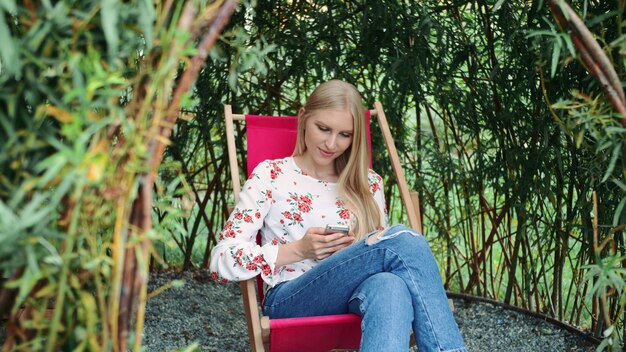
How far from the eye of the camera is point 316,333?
104 inches

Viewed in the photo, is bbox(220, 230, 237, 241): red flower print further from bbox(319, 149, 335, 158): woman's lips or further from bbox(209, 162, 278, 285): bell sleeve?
bbox(319, 149, 335, 158): woman's lips

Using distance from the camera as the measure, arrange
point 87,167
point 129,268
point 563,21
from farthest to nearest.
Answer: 1. point 563,21
2. point 129,268
3. point 87,167

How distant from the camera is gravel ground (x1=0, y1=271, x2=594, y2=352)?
3918mm

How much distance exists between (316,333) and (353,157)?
824 mm

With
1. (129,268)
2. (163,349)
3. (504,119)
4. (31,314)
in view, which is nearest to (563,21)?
(129,268)

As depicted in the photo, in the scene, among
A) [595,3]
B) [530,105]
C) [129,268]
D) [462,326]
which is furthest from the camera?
[462,326]

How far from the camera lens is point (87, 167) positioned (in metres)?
1.33

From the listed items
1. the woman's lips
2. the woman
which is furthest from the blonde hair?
the woman's lips

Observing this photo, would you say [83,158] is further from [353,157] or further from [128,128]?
[353,157]

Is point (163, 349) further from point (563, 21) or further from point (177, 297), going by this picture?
point (563, 21)

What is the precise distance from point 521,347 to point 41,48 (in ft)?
10.2

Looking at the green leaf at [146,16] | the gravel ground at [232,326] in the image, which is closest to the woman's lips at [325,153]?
the gravel ground at [232,326]

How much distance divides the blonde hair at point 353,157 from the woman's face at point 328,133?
24mm

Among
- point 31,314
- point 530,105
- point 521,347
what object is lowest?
point 521,347
